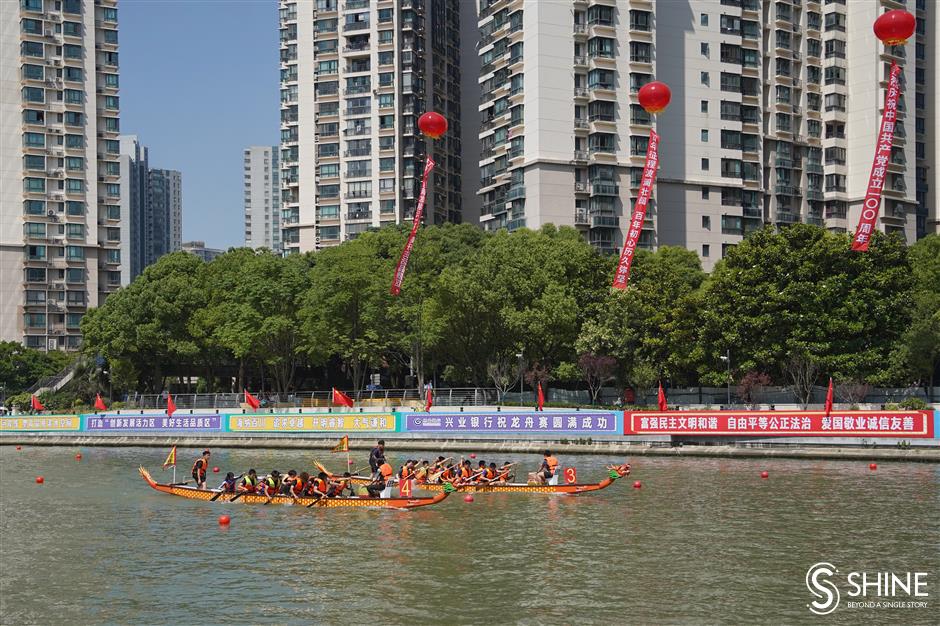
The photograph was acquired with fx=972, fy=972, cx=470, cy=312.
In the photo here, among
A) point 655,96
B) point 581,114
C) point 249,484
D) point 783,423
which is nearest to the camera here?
point 249,484

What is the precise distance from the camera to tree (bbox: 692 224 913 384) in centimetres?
7050

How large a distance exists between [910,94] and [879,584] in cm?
10954

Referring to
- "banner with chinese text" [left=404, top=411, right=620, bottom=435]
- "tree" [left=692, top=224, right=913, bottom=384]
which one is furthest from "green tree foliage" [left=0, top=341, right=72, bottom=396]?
"tree" [left=692, top=224, right=913, bottom=384]

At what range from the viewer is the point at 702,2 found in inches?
4417

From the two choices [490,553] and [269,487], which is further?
[269,487]

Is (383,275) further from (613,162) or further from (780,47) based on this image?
(780,47)

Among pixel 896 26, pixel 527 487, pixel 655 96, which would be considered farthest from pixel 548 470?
pixel 896 26

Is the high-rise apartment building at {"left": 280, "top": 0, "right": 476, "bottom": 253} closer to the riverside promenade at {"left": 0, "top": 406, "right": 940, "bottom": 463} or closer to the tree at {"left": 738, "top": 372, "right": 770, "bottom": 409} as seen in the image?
the riverside promenade at {"left": 0, "top": 406, "right": 940, "bottom": 463}

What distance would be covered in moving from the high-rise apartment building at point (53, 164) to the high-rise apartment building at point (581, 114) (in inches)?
2252

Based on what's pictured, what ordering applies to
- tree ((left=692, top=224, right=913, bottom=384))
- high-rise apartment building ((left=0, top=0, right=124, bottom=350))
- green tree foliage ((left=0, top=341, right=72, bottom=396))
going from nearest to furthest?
tree ((left=692, top=224, right=913, bottom=384)) < green tree foliage ((left=0, top=341, right=72, bottom=396)) < high-rise apartment building ((left=0, top=0, right=124, bottom=350))

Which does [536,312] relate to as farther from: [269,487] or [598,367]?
[269,487]

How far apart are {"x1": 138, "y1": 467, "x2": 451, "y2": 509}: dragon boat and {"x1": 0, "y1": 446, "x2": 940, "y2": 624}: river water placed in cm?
43

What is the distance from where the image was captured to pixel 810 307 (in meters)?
71.3

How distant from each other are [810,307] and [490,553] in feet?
151
